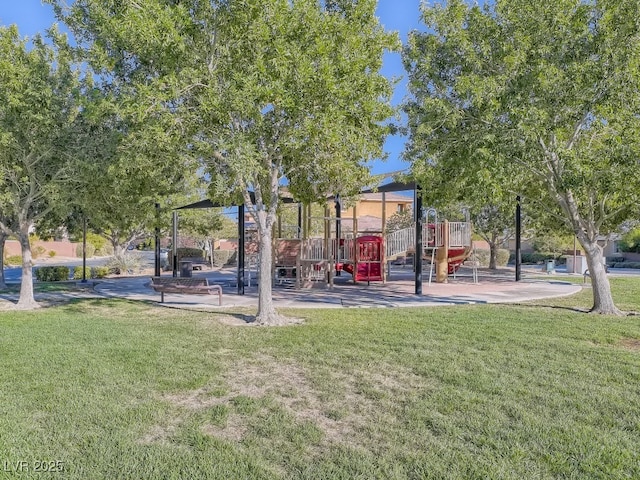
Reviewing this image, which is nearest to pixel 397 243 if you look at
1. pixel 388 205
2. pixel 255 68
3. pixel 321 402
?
pixel 255 68

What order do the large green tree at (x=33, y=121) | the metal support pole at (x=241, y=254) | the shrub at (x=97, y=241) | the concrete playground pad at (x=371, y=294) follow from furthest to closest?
the shrub at (x=97, y=241) < the metal support pole at (x=241, y=254) < the concrete playground pad at (x=371, y=294) < the large green tree at (x=33, y=121)

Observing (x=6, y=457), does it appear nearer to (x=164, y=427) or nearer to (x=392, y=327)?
(x=164, y=427)

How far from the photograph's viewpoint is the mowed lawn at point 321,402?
3.74 m

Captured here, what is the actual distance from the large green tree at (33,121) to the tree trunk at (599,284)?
12041 mm

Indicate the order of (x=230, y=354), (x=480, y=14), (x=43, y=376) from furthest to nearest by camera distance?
(x=480, y=14) < (x=230, y=354) < (x=43, y=376)

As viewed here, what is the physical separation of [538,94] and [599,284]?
4.46m

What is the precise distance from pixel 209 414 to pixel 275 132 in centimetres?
600

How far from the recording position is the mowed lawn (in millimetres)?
3744

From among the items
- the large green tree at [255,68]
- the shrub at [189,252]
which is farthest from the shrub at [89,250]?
the large green tree at [255,68]

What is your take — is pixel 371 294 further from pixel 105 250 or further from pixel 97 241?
pixel 105 250

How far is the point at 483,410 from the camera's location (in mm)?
4785

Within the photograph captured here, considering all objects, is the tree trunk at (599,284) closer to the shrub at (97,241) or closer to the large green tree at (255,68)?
the large green tree at (255,68)

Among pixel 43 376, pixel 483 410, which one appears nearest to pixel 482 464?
pixel 483 410

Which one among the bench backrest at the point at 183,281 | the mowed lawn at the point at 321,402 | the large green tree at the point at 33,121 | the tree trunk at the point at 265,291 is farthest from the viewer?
the bench backrest at the point at 183,281
